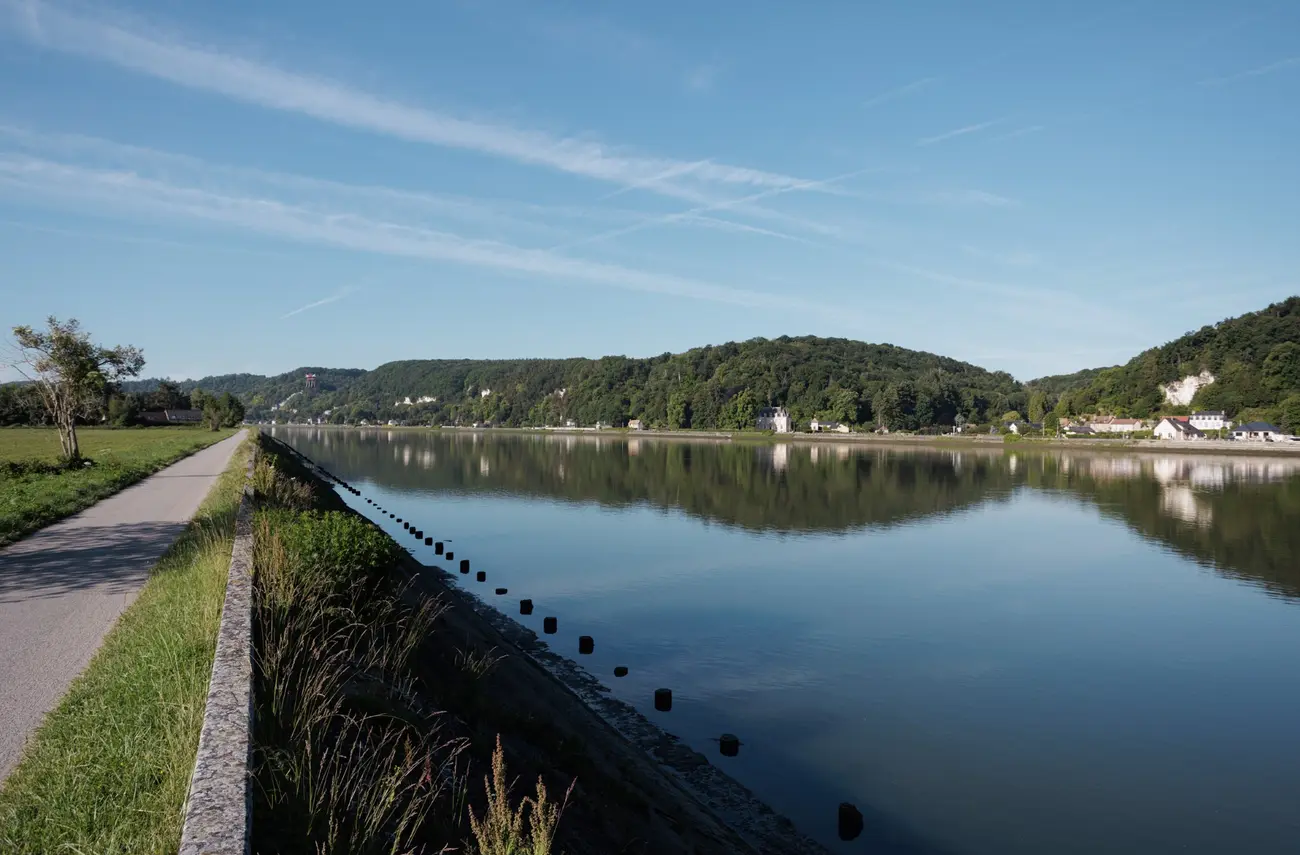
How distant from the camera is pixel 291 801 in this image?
4.52 meters

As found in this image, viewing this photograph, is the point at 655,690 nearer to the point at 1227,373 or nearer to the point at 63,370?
the point at 63,370

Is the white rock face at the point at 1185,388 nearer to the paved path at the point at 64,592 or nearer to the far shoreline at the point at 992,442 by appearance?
the far shoreline at the point at 992,442

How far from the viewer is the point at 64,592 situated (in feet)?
31.6

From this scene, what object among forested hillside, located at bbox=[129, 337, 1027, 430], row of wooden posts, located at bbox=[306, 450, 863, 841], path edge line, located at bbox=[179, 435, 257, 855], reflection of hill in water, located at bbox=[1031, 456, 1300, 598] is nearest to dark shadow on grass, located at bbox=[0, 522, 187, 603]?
path edge line, located at bbox=[179, 435, 257, 855]

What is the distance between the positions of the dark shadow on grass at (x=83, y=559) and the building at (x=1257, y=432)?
118 m

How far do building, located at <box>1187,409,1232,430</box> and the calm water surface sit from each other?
282 feet

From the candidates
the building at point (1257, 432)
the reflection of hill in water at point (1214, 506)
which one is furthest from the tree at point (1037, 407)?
the reflection of hill in water at point (1214, 506)

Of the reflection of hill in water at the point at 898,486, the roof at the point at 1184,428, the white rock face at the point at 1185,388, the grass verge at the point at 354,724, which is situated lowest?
the reflection of hill in water at the point at 898,486

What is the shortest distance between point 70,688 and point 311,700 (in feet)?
6.90

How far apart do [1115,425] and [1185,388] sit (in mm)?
12172

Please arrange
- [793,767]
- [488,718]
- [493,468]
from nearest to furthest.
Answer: [488,718]
[793,767]
[493,468]

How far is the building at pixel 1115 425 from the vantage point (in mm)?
123125

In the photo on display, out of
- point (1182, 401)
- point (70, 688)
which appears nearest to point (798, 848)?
point (70, 688)

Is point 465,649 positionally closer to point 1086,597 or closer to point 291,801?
point 291,801
